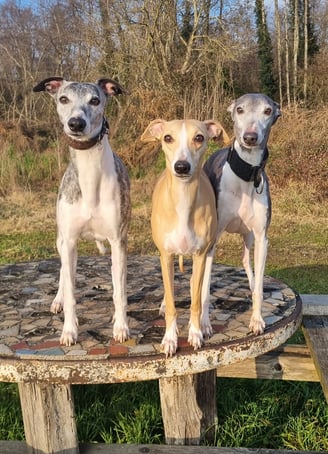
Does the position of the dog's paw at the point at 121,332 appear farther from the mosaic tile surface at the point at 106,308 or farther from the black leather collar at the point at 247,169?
the black leather collar at the point at 247,169

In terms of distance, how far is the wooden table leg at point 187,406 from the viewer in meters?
3.38

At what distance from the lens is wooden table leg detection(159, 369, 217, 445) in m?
3.38

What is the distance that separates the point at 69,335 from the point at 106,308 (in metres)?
0.77

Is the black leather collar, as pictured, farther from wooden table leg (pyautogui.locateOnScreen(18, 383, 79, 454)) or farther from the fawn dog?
wooden table leg (pyautogui.locateOnScreen(18, 383, 79, 454))

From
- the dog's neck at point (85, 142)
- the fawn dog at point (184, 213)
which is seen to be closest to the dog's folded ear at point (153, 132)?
the fawn dog at point (184, 213)

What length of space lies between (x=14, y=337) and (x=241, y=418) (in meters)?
1.96

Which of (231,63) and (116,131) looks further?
(231,63)

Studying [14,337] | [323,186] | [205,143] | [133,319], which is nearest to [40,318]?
[14,337]

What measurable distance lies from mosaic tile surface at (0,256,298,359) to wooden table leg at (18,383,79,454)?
293mm

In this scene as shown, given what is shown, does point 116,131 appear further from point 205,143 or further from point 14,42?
point 205,143

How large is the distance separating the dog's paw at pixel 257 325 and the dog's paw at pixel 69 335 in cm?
109

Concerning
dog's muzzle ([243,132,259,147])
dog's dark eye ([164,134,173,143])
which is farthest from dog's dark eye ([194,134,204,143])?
dog's muzzle ([243,132,259,147])

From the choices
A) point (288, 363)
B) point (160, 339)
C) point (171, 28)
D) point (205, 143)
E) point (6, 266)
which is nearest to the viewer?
point (205, 143)

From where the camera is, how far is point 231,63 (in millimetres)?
17547
